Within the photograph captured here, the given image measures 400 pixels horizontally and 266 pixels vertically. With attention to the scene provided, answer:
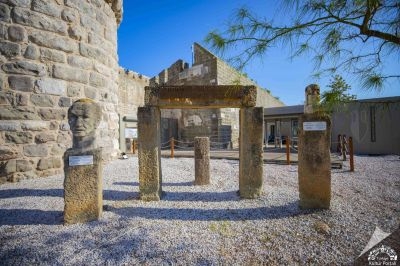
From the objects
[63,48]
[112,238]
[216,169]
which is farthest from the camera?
[216,169]

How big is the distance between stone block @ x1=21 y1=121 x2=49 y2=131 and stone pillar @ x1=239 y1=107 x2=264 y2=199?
393 centimetres

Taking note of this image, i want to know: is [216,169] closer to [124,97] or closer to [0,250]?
[0,250]

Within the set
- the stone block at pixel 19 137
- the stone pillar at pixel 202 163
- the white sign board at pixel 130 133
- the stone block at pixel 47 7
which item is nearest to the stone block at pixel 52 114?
the stone block at pixel 19 137

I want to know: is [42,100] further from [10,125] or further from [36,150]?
[36,150]

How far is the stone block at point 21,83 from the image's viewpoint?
402 cm

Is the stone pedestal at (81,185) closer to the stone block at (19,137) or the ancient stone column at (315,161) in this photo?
the stone block at (19,137)

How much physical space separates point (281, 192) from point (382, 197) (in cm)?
151

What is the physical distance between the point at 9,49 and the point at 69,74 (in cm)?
103

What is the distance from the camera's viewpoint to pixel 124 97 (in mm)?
11227

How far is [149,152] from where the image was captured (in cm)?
324

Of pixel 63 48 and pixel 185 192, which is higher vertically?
pixel 63 48

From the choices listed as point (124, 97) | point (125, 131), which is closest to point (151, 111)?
point (125, 131)

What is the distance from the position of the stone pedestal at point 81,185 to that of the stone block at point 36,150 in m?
2.43

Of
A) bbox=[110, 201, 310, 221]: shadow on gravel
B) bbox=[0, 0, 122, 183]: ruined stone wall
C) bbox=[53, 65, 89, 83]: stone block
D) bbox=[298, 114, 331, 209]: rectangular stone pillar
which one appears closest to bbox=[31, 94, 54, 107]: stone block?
bbox=[0, 0, 122, 183]: ruined stone wall
